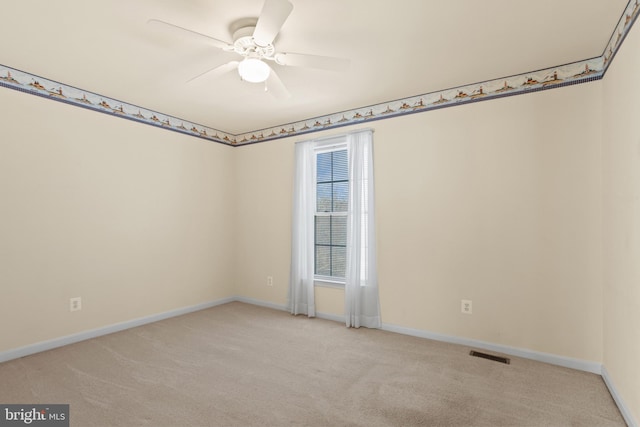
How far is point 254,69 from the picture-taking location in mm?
2293

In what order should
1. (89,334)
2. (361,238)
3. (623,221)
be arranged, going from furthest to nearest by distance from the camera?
(361,238)
(89,334)
(623,221)

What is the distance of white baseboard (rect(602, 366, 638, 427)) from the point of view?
6.46ft

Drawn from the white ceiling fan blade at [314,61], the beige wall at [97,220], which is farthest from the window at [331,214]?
the white ceiling fan blade at [314,61]

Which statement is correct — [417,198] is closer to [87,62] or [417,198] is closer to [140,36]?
[140,36]

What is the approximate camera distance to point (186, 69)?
286cm

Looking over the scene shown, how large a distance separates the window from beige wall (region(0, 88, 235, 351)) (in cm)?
154

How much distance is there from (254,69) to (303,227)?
2.35 metres

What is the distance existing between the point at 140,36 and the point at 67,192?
1853 millimetres

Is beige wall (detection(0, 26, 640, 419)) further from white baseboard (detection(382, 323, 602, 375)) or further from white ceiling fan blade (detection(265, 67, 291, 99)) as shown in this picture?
white ceiling fan blade (detection(265, 67, 291, 99))

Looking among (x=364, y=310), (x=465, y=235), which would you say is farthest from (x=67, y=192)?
(x=465, y=235)

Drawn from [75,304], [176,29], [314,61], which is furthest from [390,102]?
[75,304]

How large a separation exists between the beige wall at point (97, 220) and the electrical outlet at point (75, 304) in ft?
0.15

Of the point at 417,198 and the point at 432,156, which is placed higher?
the point at 432,156

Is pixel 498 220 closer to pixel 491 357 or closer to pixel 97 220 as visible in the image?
pixel 491 357
